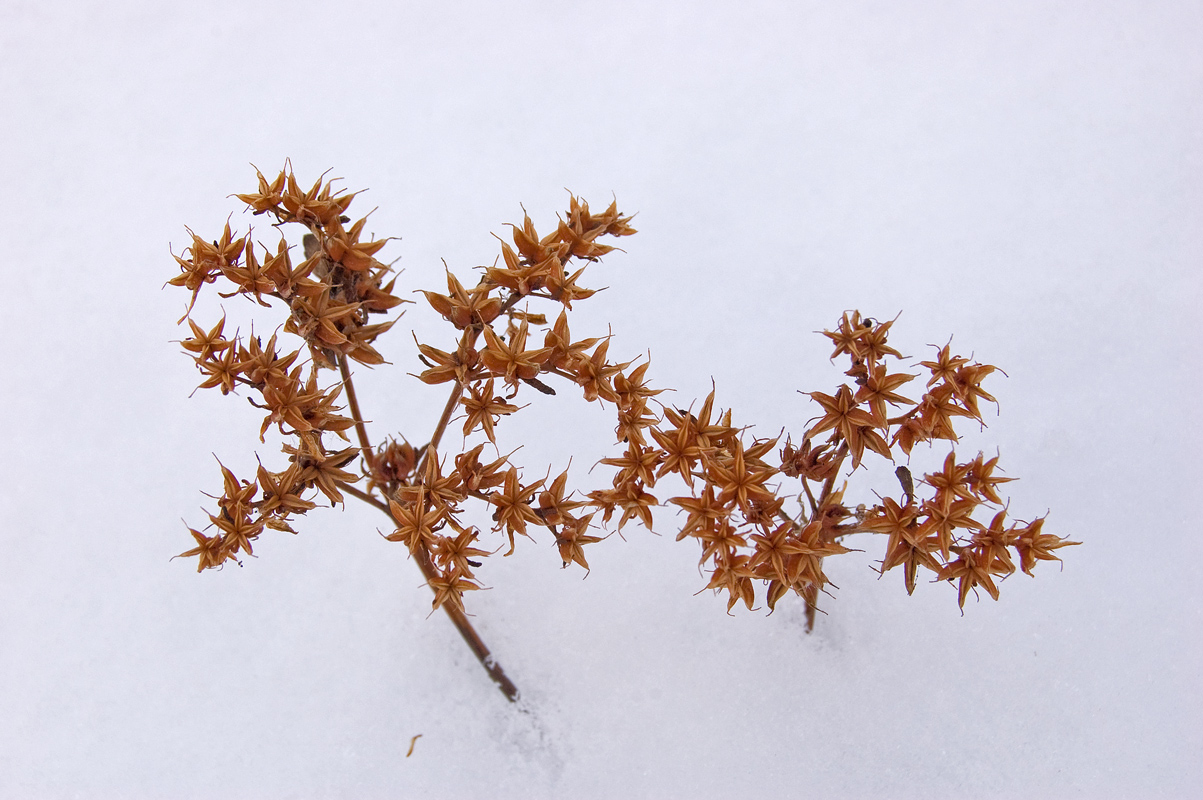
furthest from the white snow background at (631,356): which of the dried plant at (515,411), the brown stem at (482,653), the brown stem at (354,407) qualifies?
the dried plant at (515,411)

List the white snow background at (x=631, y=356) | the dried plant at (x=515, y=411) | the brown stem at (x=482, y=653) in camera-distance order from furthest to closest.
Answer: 1. the white snow background at (x=631, y=356)
2. the brown stem at (x=482, y=653)
3. the dried plant at (x=515, y=411)

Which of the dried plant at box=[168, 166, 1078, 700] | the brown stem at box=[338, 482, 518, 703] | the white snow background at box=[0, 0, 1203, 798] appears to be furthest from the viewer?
the white snow background at box=[0, 0, 1203, 798]

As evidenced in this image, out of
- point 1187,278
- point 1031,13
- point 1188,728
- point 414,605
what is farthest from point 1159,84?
point 414,605

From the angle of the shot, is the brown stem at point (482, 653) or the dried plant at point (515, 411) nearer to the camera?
the dried plant at point (515, 411)

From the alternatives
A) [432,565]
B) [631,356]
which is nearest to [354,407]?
[432,565]

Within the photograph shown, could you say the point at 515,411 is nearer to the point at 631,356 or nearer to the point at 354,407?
the point at 354,407

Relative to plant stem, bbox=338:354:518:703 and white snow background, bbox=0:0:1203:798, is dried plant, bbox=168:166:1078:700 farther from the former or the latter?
white snow background, bbox=0:0:1203:798

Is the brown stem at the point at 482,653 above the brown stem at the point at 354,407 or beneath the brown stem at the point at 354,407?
beneath

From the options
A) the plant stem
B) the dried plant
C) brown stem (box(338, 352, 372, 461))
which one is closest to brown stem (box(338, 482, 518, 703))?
the plant stem

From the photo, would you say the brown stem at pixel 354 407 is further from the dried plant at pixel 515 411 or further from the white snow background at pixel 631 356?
the white snow background at pixel 631 356
